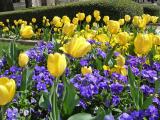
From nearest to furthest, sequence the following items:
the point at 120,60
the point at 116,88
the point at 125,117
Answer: the point at 125,117, the point at 116,88, the point at 120,60

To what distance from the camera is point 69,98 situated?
110 inches

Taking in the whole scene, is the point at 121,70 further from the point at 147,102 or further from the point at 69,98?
the point at 69,98

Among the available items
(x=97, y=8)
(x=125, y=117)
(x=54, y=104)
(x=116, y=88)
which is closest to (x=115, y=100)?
(x=116, y=88)

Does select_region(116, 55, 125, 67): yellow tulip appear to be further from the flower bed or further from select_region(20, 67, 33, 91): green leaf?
select_region(20, 67, 33, 91): green leaf

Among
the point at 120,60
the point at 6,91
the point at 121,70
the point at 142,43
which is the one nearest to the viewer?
the point at 6,91

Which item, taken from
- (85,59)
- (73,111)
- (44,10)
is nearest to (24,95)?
(73,111)

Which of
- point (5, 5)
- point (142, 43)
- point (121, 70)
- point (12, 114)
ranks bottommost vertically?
point (5, 5)

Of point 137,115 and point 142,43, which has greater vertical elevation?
point 142,43

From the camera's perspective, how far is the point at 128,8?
14.9 meters

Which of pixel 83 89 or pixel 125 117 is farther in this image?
pixel 83 89

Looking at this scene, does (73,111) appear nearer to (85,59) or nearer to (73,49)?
(73,49)

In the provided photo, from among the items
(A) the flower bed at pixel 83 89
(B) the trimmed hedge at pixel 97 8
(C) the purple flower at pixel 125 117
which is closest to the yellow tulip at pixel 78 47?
(A) the flower bed at pixel 83 89

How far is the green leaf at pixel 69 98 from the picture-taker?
8.95 ft

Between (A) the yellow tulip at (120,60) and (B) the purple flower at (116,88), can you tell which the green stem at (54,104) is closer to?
(B) the purple flower at (116,88)
